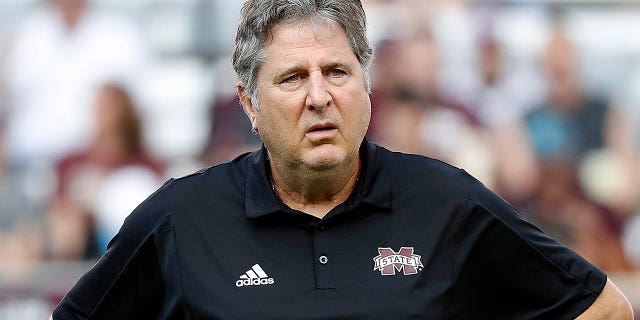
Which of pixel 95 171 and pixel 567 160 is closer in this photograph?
pixel 95 171

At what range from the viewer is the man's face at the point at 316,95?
337 cm

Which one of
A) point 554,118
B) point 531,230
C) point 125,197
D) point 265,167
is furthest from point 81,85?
point 531,230

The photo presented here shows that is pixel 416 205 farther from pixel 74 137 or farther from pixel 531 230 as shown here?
pixel 74 137

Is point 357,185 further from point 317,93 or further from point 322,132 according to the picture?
point 317,93

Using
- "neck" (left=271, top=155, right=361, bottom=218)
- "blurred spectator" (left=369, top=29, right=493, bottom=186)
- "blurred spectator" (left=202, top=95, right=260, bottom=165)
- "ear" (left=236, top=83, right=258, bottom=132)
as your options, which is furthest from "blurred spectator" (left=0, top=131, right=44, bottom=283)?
"neck" (left=271, top=155, right=361, bottom=218)

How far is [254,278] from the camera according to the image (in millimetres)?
3383

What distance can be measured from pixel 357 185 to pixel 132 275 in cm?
74

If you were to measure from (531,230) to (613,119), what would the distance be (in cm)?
427

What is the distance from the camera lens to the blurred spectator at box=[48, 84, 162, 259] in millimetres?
7070

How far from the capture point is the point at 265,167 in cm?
366

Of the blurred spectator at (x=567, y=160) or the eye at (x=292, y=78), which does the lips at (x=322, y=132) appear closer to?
the eye at (x=292, y=78)

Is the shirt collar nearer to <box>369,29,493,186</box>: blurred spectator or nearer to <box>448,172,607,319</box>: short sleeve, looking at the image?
<box>448,172,607,319</box>: short sleeve

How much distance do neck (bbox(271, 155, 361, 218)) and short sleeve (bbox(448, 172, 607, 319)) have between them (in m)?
0.38

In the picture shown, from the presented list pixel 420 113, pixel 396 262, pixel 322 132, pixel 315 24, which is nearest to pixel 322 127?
pixel 322 132
